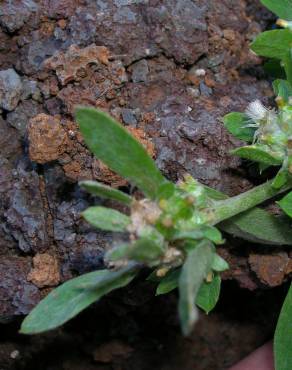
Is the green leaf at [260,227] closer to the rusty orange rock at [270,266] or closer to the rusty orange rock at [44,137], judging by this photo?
the rusty orange rock at [270,266]

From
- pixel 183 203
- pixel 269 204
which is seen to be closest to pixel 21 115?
pixel 183 203

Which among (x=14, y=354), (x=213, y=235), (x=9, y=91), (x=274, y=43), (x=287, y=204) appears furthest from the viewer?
(x=14, y=354)

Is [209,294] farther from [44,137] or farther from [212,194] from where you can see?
[44,137]

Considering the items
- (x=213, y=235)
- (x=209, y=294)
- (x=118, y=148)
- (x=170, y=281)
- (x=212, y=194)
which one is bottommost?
(x=209, y=294)

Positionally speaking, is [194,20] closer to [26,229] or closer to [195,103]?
[195,103]

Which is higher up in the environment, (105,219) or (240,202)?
(105,219)

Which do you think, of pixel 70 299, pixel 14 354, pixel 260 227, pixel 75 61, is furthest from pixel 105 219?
pixel 14 354

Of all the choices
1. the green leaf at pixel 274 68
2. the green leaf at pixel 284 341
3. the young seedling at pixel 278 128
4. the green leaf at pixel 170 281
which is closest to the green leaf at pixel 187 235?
the green leaf at pixel 170 281
